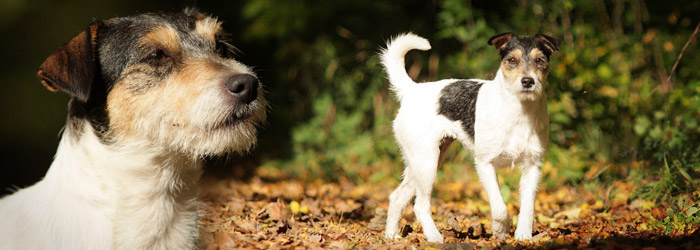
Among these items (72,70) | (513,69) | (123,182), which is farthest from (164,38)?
(513,69)

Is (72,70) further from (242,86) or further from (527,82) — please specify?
(527,82)

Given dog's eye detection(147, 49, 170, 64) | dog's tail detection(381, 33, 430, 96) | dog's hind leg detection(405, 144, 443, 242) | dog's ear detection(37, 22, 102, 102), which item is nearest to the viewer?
dog's ear detection(37, 22, 102, 102)

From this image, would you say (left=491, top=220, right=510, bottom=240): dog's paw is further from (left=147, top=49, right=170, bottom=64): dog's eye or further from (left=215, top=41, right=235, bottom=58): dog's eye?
(left=147, top=49, right=170, bottom=64): dog's eye

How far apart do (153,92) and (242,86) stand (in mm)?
460

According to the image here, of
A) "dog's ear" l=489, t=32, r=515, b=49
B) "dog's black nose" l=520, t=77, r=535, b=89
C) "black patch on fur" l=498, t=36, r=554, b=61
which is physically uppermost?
"dog's ear" l=489, t=32, r=515, b=49

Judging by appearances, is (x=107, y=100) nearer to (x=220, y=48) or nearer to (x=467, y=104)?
(x=220, y=48)

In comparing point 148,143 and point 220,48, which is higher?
point 220,48

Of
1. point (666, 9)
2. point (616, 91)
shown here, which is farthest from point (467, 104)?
point (666, 9)

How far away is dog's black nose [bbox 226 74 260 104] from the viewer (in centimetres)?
297

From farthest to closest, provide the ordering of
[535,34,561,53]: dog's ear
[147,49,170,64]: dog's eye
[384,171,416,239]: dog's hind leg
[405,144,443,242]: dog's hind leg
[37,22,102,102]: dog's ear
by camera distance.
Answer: [384,171,416,239]: dog's hind leg → [405,144,443,242]: dog's hind leg → [535,34,561,53]: dog's ear → [147,49,170,64]: dog's eye → [37,22,102,102]: dog's ear

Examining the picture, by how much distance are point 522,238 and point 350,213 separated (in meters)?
1.69

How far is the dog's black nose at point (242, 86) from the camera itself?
9.75 feet

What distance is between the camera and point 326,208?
506cm

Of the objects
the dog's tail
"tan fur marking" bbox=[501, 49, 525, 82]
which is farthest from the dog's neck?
"tan fur marking" bbox=[501, 49, 525, 82]
